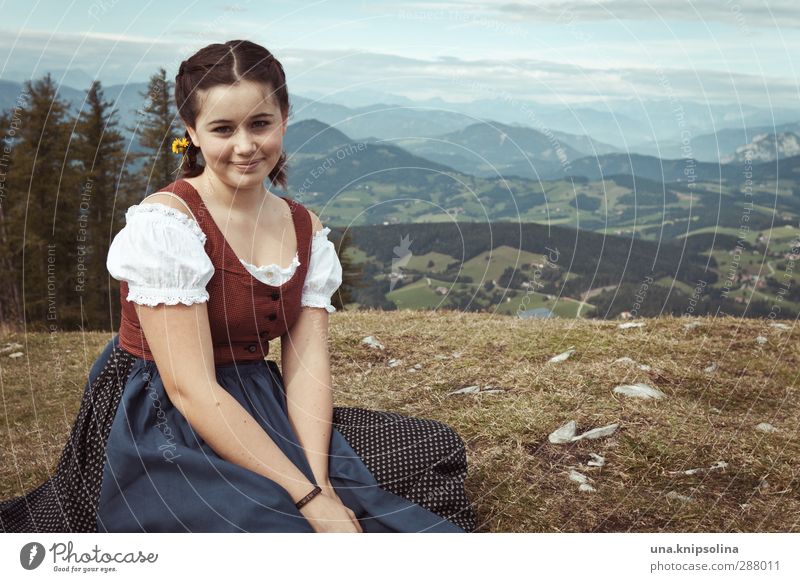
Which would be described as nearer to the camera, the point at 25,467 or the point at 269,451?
the point at 269,451

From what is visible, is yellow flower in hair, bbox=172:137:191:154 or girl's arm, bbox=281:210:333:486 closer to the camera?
yellow flower in hair, bbox=172:137:191:154

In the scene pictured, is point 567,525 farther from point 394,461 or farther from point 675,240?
point 675,240

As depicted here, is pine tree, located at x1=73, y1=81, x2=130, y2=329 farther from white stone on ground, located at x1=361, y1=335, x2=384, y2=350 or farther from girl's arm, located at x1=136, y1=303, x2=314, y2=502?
girl's arm, located at x1=136, y1=303, x2=314, y2=502

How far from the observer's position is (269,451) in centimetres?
297

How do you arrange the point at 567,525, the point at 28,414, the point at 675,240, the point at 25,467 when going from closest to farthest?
the point at 567,525, the point at 25,467, the point at 28,414, the point at 675,240

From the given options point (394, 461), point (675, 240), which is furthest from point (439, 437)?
point (675, 240)

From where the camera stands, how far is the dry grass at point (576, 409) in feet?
12.6

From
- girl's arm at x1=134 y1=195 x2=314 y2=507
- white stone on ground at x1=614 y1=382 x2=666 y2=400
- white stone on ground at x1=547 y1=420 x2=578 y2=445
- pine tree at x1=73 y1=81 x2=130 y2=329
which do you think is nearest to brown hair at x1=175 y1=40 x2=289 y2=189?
girl's arm at x1=134 y1=195 x2=314 y2=507

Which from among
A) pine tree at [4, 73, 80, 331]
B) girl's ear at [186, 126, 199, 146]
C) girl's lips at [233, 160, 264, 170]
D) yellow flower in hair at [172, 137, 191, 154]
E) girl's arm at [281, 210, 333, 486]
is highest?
girl's ear at [186, 126, 199, 146]

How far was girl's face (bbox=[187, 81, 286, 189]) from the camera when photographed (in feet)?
9.18

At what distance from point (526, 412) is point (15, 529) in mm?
2696

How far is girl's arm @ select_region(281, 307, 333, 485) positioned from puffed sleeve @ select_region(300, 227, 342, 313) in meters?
0.04

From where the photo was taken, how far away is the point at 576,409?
4.74m

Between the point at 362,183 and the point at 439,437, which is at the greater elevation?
the point at 362,183
